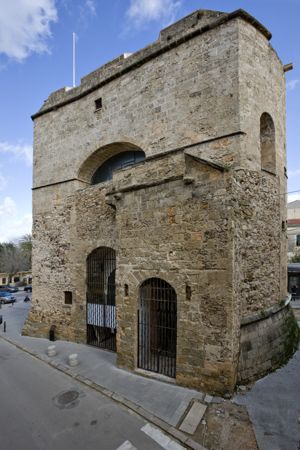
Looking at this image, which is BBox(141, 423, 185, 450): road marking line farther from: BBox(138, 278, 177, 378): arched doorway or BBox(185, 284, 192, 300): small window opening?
BBox(185, 284, 192, 300): small window opening

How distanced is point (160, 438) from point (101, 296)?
5.00m

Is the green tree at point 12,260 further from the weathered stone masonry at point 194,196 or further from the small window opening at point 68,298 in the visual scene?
the small window opening at point 68,298

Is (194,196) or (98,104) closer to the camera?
(194,196)

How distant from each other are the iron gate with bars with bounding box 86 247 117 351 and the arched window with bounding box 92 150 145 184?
10.6 ft

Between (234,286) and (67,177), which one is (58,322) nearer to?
(67,177)

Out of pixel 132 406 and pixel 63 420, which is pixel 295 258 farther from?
pixel 63 420

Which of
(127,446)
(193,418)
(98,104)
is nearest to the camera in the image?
(127,446)

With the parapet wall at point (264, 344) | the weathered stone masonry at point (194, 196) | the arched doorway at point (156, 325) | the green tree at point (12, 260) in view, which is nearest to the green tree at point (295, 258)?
the weathered stone masonry at point (194, 196)

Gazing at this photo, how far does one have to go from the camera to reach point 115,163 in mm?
9484

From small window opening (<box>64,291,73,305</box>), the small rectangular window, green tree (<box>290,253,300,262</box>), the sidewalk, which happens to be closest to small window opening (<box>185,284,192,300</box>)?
the sidewalk

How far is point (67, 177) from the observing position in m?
9.54

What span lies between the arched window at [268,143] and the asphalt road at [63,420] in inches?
286

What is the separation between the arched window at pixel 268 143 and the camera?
7172 mm

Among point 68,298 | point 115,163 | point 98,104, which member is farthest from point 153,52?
point 68,298
